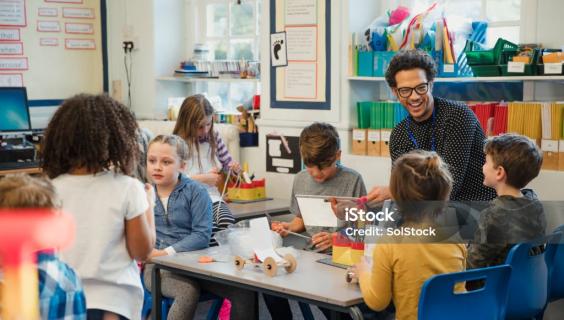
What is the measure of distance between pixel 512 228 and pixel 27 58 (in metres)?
4.59

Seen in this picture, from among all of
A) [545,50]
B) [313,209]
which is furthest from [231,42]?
[313,209]

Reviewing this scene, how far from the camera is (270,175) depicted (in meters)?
5.77

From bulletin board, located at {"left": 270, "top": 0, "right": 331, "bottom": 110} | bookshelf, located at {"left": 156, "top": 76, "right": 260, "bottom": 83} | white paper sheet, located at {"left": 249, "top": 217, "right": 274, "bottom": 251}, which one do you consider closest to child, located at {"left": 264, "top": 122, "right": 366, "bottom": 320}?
white paper sheet, located at {"left": 249, "top": 217, "right": 274, "bottom": 251}

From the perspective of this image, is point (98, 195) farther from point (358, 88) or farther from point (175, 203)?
point (358, 88)

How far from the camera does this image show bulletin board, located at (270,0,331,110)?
5.33 m

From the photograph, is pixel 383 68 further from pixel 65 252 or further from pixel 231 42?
pixel 65 252


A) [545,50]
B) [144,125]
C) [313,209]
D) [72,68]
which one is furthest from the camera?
[72,68]

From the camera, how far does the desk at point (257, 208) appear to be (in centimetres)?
→ 488

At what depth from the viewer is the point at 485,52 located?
15.0 feet

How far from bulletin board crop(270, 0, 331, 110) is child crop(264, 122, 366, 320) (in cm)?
149

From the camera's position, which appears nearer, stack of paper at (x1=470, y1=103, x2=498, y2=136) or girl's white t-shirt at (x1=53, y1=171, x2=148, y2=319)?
girl's white t-shirt at (x1=53, y1=171, x2=148, y2=319)

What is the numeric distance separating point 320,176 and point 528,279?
1102 millimetres

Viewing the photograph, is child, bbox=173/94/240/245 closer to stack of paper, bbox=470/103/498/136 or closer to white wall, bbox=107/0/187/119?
stack of paper, bbox=470/103/498/136

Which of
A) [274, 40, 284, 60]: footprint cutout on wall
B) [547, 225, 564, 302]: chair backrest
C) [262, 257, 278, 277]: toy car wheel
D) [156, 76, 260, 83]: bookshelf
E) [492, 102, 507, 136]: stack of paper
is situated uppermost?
[274, 40, 284, 60]: footprint cutout on wall
